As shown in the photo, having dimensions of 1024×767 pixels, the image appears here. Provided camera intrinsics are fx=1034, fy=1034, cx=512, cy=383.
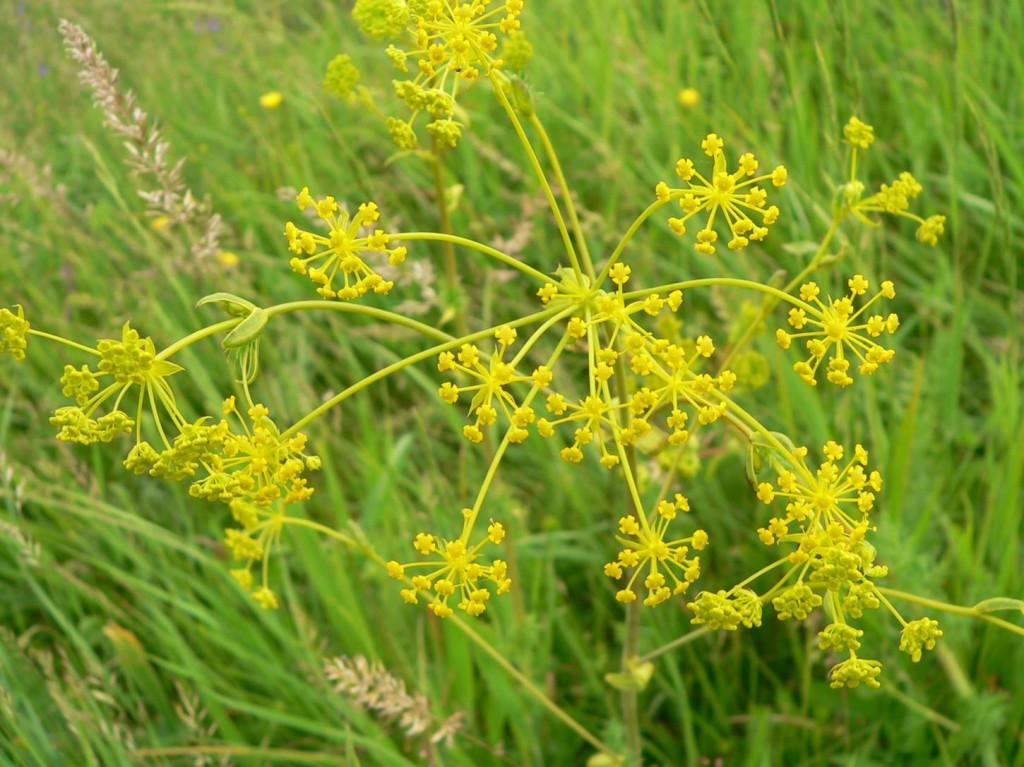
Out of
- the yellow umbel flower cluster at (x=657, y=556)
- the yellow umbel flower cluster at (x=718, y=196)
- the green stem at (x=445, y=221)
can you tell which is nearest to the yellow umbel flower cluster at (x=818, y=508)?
the yellow umbel flower cluster at (x=657, y=556)

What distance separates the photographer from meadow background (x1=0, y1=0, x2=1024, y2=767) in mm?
2451

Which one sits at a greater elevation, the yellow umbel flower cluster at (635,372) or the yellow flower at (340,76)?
the yellow flower at (340,76)

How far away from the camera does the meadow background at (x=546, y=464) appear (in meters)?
2.45

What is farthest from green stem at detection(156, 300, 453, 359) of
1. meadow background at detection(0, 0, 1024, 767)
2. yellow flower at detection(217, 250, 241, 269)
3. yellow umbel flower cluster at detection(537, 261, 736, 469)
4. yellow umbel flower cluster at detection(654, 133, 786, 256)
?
yellow flower at detection(217, 250, 241, 269)

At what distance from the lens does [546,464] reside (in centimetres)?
301

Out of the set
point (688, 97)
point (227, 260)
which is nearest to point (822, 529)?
point (227, 260)

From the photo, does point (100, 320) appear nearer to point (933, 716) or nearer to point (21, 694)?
point (21, 694)

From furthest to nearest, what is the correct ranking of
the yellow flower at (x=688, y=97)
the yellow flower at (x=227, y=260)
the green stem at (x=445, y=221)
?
the yellow flower at (x=688, y=97), the yellow flower at (x=227, y=260), the green stem at (x=445, y=221)

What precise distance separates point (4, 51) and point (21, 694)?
402 centimetres

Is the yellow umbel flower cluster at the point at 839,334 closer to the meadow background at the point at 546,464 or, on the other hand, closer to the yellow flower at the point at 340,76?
the meadow background at the point at 546,464

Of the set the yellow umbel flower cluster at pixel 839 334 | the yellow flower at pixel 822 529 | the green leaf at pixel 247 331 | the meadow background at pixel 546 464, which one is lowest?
the meadow background at pixel 546 464

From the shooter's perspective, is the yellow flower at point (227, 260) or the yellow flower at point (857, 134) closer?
the yellow flower at point (857, 134)

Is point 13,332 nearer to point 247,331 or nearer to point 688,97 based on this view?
point 247,331

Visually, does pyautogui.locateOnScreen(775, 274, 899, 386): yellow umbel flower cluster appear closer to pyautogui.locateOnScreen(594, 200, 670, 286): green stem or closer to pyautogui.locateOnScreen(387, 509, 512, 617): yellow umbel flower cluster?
pyautogui.locateOnScreen(594, 200, 670, 286): green stem
